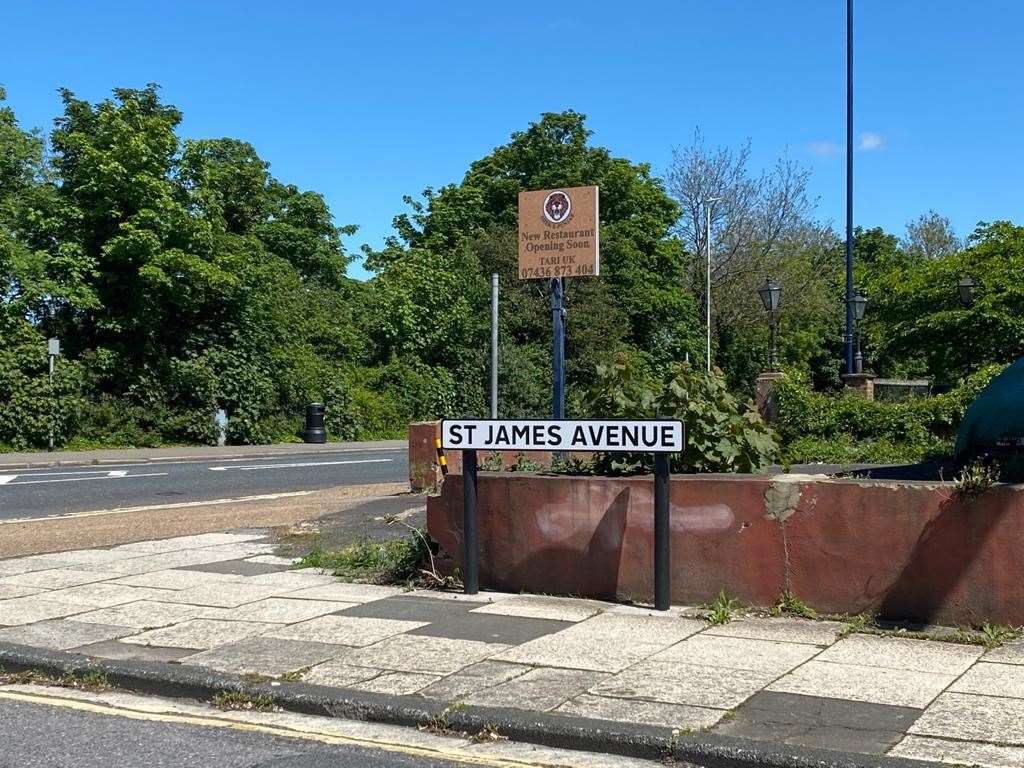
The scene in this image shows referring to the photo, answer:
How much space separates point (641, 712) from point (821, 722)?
834 mm

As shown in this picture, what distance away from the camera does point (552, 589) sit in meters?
8.15

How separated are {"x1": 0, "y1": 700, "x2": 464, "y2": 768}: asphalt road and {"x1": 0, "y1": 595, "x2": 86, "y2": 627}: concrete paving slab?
7.06 feet

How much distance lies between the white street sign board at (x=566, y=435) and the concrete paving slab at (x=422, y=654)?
166 cm

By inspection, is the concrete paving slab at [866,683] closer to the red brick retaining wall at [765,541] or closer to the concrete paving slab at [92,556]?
the red brick retaining wall at [765,541]

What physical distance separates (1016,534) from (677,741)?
3008mm

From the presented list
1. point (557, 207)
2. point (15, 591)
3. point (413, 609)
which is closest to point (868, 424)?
point (557, 207)

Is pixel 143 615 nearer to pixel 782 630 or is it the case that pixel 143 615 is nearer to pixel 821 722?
pixel 782 630

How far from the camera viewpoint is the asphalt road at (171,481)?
52.2 feet

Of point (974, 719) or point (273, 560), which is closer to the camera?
point (974, 719)

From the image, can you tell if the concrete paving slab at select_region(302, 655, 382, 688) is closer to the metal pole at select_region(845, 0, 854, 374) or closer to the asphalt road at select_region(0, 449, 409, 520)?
the asphalt road at select_region(0, 449, 409, 520)

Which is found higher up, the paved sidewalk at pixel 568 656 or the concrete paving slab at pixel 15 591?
the paved sidewalk at pixel 568 656

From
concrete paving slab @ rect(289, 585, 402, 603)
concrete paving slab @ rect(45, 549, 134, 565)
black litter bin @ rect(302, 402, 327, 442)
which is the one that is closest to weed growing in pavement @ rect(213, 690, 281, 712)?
concrete paving slab @ rect(289, 585, 402, 603)

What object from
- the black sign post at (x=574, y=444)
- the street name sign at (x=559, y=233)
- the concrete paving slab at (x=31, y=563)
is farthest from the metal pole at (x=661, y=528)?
the concrete paving slab at (x=31, y=563)

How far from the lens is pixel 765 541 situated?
293 inches
